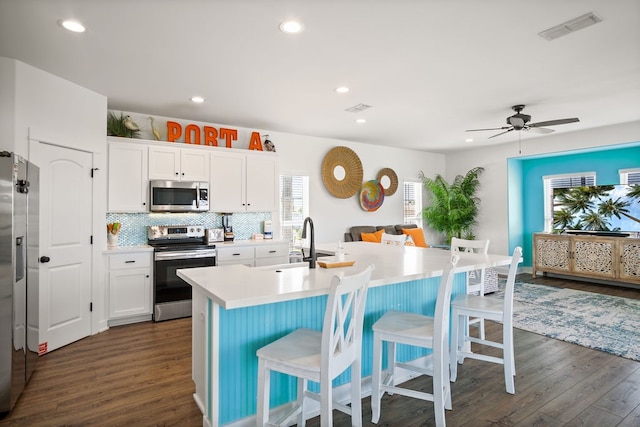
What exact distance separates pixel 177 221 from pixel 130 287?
3.54ft

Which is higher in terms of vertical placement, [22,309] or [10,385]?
[22,309]

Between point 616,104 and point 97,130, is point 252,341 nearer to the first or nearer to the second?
point 97,130

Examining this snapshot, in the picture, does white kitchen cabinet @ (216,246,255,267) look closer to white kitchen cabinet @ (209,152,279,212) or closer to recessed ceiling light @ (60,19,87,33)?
white kitchen cabinet @ (209,152,279,212)

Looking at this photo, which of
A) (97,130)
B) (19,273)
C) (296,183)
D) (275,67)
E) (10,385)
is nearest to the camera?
(10,385)

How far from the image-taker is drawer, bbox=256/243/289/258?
5065 millimetres

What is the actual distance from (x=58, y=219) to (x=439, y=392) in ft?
12.2

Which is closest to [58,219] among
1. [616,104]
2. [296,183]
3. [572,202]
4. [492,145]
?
[296,183]

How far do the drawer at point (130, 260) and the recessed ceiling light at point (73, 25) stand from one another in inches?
93.3

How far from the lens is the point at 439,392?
82.6 inches

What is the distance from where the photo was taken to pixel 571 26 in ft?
8.79

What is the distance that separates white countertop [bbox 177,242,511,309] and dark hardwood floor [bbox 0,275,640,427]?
0.90m

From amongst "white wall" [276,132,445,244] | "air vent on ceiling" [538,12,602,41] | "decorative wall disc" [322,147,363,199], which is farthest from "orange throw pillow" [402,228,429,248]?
"air vent on ceiling" [538,12,602,41]

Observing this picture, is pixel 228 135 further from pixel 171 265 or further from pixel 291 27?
pixel 291 27

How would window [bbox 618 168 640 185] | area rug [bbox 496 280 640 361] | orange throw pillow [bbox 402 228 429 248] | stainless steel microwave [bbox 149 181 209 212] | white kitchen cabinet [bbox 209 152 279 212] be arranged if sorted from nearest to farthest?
area rug [bbox 496 280 640 361] < stainless steel microwave [bbox 149 181 209 212] < white kitchen cabinet [bbox 209 152 279 212] < window [bbox 618 168 640 185] < orange throw pillow [bbox 402 228 429 248]
